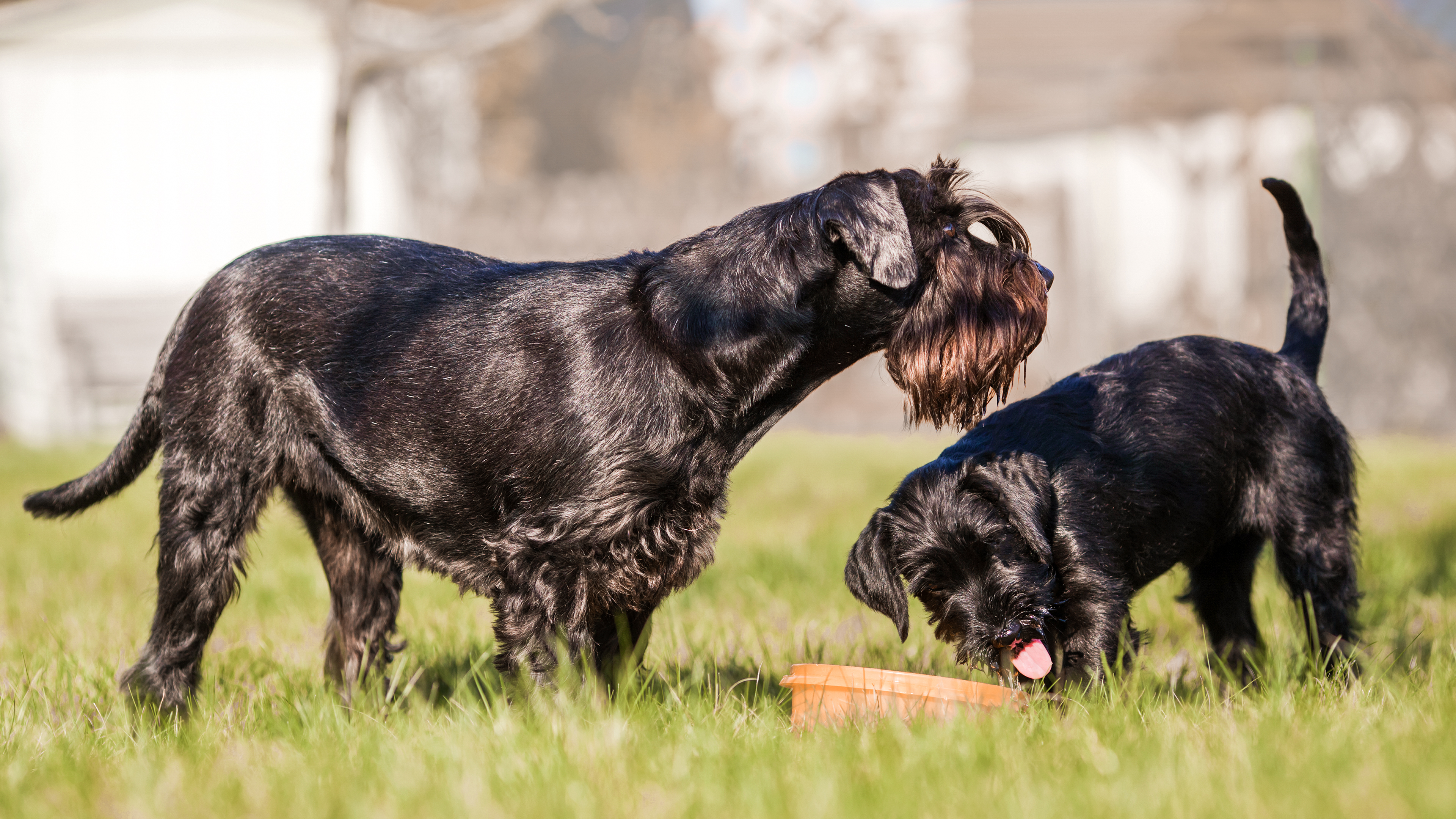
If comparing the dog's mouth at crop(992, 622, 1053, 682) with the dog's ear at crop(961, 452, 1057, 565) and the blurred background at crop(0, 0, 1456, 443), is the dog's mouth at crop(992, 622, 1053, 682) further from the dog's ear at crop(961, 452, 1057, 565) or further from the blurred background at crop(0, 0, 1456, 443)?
the blurred background at crop(0, 0, 1456, 443)

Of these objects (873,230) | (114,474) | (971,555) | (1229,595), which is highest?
(873,230)

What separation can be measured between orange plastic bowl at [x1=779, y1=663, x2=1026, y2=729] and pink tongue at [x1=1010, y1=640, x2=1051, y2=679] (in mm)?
214

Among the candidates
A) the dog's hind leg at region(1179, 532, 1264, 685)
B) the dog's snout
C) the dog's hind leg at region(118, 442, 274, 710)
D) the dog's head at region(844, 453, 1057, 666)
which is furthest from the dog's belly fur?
the dog's hind leg at region(118, 442, 274, 710)

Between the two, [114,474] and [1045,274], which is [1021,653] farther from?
[114,474]

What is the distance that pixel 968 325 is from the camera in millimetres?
3279

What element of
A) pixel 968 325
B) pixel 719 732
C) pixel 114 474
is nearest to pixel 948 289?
pixel 968 325

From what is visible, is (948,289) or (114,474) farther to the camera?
(114,474)

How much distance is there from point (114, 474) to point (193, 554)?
1.87 ft

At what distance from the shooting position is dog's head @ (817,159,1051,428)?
322cm

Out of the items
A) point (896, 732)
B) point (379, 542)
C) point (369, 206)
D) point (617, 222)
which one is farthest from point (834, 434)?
point (896, 732)

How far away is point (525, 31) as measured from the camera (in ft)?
36.4

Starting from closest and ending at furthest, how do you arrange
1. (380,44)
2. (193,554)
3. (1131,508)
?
(193,554) → (1131,508) → (380,44)

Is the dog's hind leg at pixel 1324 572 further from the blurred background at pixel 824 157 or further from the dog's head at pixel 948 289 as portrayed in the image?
the blurred background at pixel 824 157

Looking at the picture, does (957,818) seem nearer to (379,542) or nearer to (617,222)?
(379,542)
